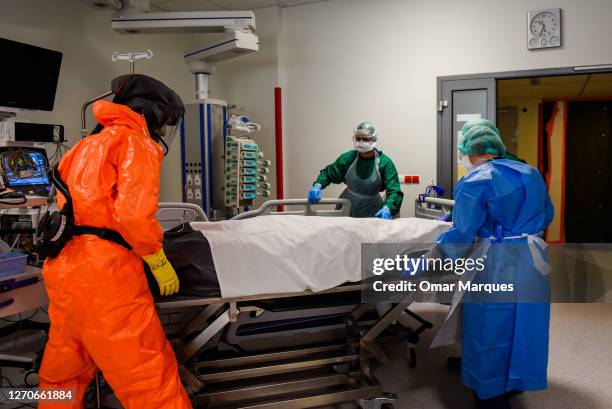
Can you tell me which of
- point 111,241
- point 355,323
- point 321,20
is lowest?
point 355,323

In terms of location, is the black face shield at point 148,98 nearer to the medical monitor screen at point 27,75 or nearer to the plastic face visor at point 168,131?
the plastic face visor at point 168,131

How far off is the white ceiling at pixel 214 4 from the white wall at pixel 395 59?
121 mm

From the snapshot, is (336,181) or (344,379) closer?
(344,379)

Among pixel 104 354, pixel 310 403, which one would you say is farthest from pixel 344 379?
pixel 104 354

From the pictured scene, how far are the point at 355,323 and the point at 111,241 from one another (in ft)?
4.79

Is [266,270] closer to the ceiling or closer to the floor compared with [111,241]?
closer to the floor

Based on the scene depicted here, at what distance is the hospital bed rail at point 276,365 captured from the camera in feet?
6.86

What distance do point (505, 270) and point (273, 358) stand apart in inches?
49.2

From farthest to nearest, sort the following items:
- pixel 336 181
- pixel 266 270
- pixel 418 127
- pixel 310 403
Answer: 1. pixel 418 127
2. pixel 336 181
3. pixel 310 403
4. pixel 266 270


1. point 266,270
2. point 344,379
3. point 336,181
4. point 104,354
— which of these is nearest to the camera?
point 104,354

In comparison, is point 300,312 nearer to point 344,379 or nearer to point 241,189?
point 344,379

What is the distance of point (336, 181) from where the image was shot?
4.30m

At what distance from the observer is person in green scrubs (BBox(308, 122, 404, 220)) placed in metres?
3.93

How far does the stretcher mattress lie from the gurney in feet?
0.15
